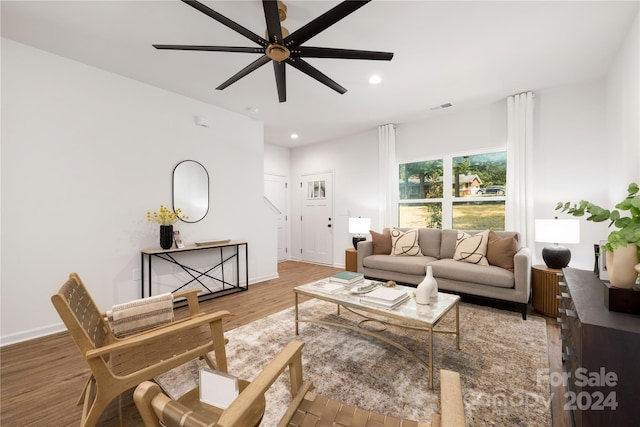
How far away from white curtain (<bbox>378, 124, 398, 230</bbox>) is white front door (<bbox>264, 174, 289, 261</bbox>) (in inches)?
97.7

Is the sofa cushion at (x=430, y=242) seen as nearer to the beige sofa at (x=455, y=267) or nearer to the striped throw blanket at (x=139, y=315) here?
the beige sofa at (x=455, y=267)

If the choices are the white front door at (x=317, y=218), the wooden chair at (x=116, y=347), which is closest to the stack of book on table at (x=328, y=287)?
the wooden chair at (x=116, y=347)

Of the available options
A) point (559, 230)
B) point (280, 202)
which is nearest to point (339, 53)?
point (559, 230)

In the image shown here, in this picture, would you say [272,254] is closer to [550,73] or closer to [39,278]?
[39,278]

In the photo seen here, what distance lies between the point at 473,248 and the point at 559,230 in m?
0.87

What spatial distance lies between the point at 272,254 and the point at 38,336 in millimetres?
2919

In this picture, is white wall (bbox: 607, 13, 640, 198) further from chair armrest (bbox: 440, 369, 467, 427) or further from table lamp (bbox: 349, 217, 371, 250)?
table lamp (bbox: 349, 217, 371, 250)

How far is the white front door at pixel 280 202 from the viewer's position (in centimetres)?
615

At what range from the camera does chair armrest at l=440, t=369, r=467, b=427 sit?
0.74 metres

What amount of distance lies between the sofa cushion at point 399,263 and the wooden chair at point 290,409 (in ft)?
8.71

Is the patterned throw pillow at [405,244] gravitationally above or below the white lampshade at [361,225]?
below

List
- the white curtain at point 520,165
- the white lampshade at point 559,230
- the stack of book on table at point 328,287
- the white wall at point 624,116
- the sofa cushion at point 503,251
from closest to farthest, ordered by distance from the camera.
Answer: the white wall at point 624,116 < the stack of book on table at point 328,287 < the white lampshade at point 559,230 < the sofa cushion at point 503,251 < the white curtain at point 520,165

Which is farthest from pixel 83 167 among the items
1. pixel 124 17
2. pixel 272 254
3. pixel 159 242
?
pixel 272 254

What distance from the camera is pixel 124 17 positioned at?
2150mm
